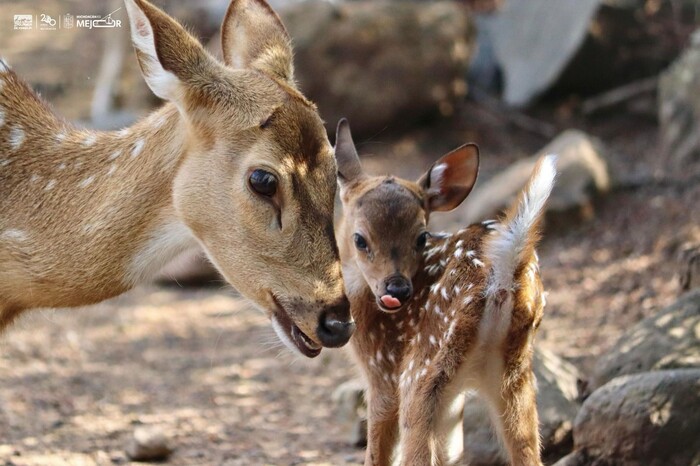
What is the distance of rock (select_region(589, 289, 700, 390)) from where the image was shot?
18.1 ft

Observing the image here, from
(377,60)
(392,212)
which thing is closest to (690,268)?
(392,212)

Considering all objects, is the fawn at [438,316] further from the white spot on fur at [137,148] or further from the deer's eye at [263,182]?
the white spot on fur at [137,148]

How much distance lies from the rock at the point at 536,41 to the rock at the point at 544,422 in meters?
7.04

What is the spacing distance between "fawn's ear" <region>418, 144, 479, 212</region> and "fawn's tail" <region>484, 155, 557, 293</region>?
4.09 feet

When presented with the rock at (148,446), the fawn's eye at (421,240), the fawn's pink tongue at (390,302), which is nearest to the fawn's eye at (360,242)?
the fawn's eye at (421,240)

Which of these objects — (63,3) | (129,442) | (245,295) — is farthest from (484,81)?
(245,295)

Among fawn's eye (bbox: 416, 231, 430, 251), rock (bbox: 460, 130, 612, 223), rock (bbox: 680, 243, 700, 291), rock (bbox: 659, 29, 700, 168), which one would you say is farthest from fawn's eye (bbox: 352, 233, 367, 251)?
rock (bbox: 659, 29, 700, 168)

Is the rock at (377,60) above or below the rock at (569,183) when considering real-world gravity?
above

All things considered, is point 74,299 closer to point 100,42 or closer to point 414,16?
point 414,16

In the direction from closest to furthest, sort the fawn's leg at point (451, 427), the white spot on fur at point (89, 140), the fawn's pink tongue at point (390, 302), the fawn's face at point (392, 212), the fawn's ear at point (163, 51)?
1. the fawn's ear at point (163, 51)
2. the fawn's leg at point (451, 427)
3. the white spot on fur at point (89, 140)
4. the fawn's pink tongue at point (390, 302)
5. the fawn's face at point (392, 212)

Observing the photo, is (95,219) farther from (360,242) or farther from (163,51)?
(360,242)

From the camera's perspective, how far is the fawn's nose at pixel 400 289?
4.93 m

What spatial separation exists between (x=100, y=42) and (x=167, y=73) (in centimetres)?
1179

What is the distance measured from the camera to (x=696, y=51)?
9570 millimetres
